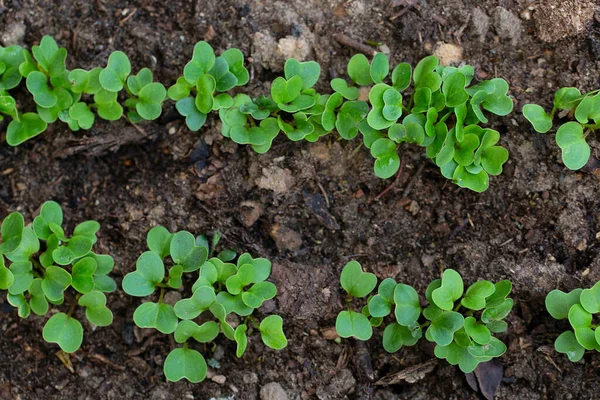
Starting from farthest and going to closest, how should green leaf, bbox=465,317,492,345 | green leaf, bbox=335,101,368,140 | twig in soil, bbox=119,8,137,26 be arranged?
twig in soil, bbox=119,8,137,26
green leaf, bbox=335,101,368,140
green leaf, bbox=465,317,492,345

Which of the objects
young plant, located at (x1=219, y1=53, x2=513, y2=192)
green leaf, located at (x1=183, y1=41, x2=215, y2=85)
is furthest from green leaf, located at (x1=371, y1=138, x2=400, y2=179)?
green leaf, located at (x1=183, y1=41, x2=215, y2=85)

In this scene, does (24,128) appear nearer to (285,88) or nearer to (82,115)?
(82,115)

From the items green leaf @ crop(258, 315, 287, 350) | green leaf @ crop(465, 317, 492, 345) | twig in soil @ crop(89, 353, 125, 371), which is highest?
green leaf @ crop(465, 317, 492, 345)

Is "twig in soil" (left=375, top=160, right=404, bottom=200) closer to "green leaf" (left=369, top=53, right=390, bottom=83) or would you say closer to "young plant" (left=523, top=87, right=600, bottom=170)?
"green leaf" (left=369, top=53, right=390, bottom=83)

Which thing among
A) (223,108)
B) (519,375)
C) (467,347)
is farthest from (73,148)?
(519,375)

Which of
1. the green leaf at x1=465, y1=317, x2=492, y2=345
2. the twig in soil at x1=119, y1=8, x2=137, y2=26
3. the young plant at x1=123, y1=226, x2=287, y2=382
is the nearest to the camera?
the green leaf at x1=465, y1=317, x2=492, y2=345

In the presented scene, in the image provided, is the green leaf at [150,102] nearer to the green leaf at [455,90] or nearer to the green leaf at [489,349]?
the green leaf at [455,90]
